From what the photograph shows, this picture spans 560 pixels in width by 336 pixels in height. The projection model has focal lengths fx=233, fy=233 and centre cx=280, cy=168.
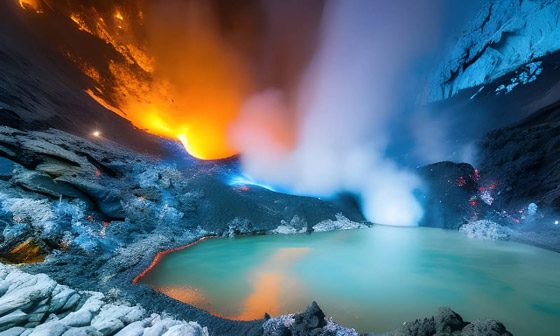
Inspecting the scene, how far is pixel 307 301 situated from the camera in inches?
254

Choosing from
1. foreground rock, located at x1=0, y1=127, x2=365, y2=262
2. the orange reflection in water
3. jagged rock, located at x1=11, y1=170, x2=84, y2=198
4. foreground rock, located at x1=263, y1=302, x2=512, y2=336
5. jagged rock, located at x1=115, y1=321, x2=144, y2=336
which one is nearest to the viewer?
foreground rock, located at x1=263, y1=302, x2=512, y2=336

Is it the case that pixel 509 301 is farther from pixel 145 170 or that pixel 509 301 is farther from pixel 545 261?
pixel 145 170

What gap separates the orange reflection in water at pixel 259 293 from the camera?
596 centimetres

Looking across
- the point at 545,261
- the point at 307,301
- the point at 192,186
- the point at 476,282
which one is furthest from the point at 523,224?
the point at 192,186

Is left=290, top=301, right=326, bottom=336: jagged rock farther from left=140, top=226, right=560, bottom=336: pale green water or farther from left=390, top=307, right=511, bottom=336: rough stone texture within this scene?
left=390, top=307, right=511, bottom=336: rough stone texture

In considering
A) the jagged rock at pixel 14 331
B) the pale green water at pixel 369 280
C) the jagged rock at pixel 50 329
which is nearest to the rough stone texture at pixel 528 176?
the pale green water at pixel 369 280

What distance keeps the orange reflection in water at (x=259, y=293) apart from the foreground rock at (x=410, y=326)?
115 centimetres

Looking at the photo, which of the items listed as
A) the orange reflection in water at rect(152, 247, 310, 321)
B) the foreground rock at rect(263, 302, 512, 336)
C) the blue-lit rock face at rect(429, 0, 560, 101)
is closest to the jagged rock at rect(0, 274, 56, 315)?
the orange reflection in water at rect(152, 247, 310, 321)

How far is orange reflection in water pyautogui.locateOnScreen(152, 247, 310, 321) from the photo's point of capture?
5957 mm

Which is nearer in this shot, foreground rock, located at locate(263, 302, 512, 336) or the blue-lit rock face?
foreground rock, located at locate(263, 302, 512, 336)

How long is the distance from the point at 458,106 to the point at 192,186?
3624 cm

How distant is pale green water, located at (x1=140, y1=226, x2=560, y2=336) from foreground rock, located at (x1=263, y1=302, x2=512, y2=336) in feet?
3.56

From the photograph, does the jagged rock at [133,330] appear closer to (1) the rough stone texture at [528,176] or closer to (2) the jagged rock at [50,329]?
(2) the jagged rock at [50,329]

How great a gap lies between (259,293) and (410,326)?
4049 millimetres
